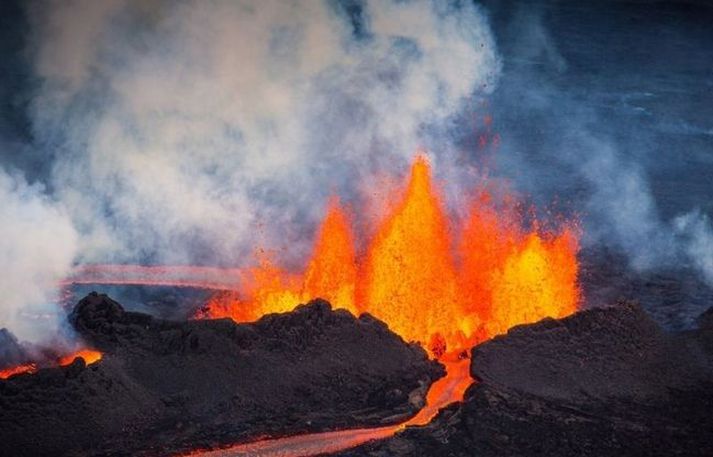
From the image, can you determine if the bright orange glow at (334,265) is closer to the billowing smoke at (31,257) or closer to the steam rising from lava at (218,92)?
the steam rising from lava at (218,92)

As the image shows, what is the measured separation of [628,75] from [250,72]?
69.7 ft

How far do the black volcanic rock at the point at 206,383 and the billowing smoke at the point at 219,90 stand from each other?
504cm

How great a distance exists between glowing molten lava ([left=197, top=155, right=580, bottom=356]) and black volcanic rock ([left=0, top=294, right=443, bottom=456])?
1655 millimetres

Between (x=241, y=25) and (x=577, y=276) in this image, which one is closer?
(x=577, y=276)

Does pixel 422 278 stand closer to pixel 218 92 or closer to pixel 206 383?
pixel 206 383

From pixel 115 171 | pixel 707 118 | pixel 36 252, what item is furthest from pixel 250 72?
pixel 707 118

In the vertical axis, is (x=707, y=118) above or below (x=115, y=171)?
above

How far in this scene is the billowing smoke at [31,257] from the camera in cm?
1456

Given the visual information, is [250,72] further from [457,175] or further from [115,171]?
[457,175]

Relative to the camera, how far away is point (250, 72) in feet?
67.6

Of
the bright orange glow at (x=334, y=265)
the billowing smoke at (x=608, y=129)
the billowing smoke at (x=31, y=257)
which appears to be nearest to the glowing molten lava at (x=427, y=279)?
the bright orange glow at (x=334, y=265)

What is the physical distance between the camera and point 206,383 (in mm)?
13188

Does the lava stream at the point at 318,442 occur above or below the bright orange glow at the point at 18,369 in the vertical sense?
below

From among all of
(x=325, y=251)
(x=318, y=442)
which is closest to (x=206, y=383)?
(x=318, y=442)
